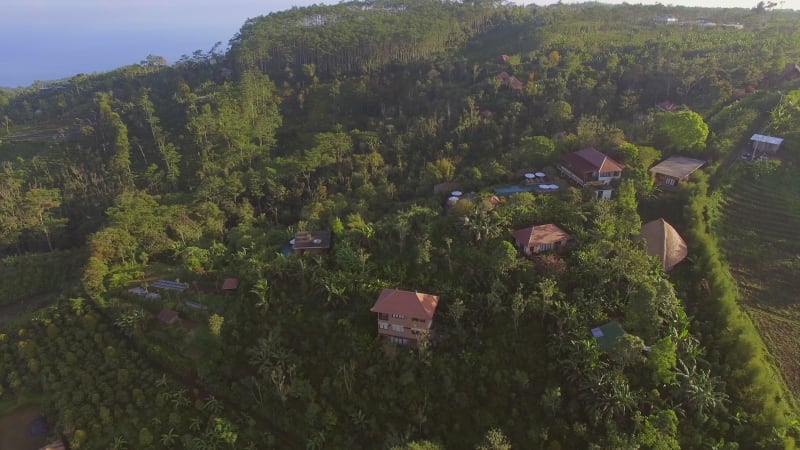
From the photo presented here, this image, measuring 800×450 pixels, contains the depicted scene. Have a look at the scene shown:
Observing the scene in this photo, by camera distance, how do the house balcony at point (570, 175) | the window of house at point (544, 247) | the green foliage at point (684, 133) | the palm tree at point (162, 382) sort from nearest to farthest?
the palm tree at point (162, 382) → the window of house at point (544, 247) → the house balcony at point (570, 175) → the green foliage at point (684, 133)

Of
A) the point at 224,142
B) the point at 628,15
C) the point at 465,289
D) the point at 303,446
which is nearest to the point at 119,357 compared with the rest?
the point at 303,446

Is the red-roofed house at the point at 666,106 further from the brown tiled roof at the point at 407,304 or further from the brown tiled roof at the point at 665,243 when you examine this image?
the brown tiled roof at the point at 407,304

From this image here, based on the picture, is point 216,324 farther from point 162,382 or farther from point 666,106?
point 666,106

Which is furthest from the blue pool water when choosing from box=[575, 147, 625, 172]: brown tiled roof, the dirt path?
the dirt path

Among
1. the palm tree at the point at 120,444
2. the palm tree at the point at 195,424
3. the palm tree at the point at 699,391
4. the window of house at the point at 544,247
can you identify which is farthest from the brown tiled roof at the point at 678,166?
the palm tree at the point at 120,444

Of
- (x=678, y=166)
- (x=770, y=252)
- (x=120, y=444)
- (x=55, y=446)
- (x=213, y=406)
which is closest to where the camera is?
(x=120, y=444)

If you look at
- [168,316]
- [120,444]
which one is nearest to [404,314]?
[168,316]
